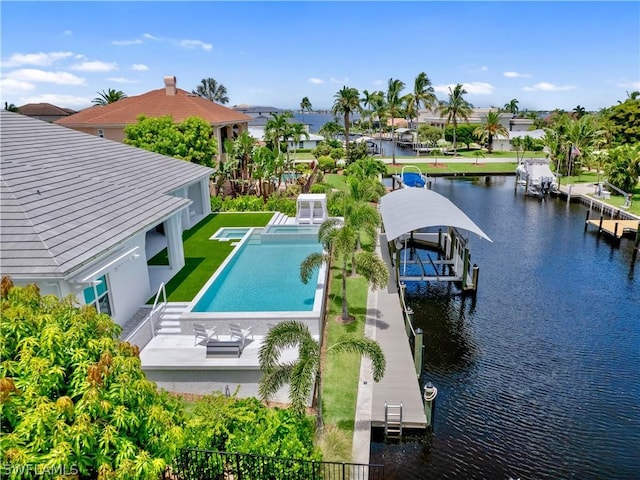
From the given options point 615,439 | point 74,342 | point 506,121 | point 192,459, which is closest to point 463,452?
point 615,439

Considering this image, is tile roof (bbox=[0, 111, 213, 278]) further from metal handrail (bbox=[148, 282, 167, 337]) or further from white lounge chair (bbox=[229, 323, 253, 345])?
white lounge chair (bbox=[229, 323, 253, 345])

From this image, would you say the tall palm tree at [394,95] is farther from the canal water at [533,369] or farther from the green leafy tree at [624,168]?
the canal water at [533,369]

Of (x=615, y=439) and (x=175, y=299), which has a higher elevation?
(x=175, y=299)

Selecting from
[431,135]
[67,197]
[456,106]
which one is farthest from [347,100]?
[67,197]

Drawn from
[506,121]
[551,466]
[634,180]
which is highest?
[506,121]

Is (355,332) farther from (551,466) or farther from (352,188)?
(352,188)

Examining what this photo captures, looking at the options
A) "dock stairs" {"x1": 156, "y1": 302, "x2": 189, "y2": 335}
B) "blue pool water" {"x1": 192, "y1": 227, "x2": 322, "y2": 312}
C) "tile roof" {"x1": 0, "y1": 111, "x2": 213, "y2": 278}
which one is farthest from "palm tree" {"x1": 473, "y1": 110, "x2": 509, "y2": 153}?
"dock stairs" {"x1": 156, "y1": 302, "x2": 189, "y2": 335}
